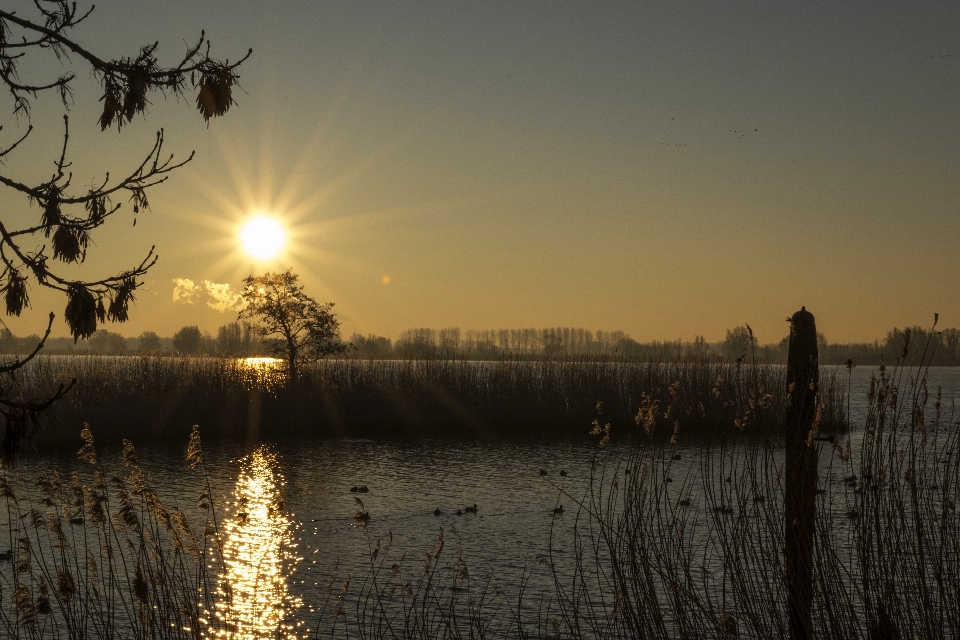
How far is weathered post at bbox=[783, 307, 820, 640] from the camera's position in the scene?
12.2 ft

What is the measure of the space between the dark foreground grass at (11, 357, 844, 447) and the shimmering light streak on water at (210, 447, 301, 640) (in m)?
8.54

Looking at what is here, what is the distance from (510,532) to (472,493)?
2961 mm

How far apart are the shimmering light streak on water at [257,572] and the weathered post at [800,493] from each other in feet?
7.96

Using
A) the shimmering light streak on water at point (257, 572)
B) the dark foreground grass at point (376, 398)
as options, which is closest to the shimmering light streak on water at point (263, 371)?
the dark foreground grass at point (376, 398)

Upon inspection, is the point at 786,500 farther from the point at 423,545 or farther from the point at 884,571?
the point at 423,545

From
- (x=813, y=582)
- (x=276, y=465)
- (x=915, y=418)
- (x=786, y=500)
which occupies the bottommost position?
(x=276, y=465)

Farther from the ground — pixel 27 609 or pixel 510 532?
pixel 27 609

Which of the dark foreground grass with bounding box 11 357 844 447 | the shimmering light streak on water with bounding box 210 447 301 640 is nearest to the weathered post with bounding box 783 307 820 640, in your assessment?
the shimmering light streak on water with bounding box 210 447 301 640

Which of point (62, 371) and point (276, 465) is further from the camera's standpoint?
point (62, 371)

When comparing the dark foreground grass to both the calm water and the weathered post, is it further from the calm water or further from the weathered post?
the weathered post

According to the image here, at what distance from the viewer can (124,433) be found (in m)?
19.8

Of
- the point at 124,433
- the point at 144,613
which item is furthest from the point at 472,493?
the point at 124,433

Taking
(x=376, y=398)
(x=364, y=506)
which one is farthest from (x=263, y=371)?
(x=364, y=506)

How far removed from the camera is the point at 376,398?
23062mm
